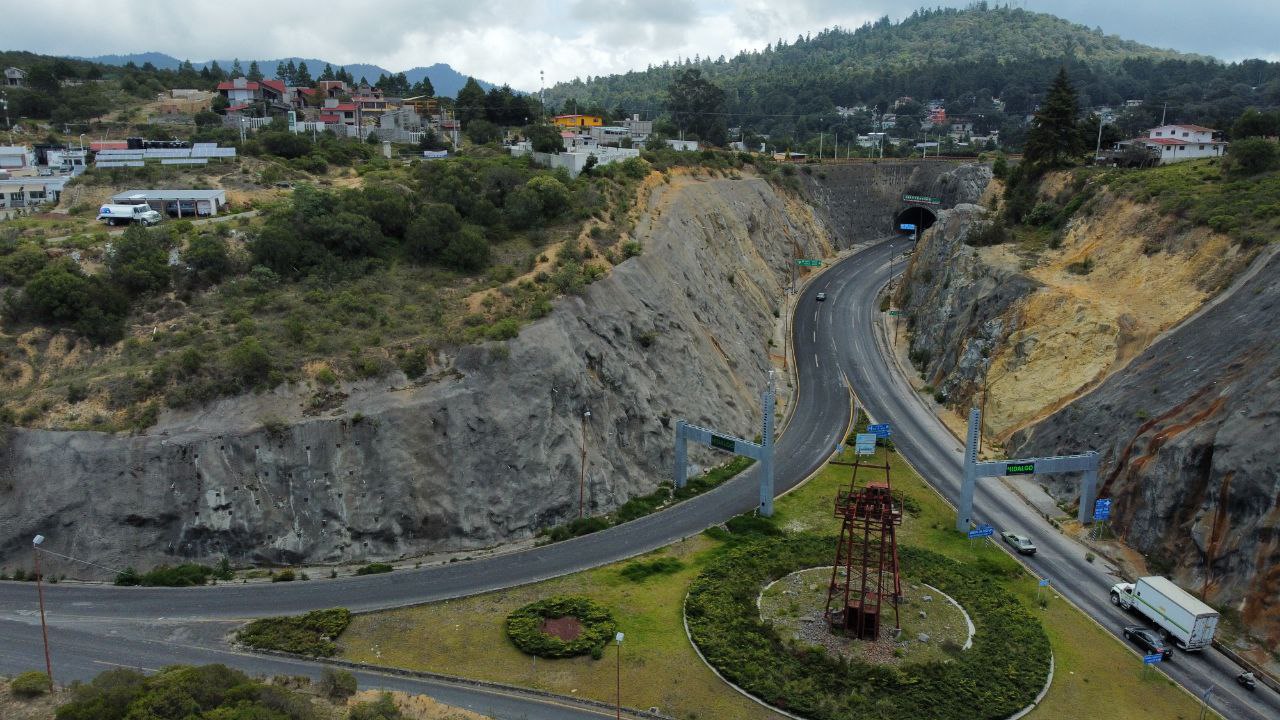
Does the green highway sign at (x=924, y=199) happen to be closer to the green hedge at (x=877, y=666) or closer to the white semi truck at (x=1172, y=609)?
the green hedge at (x=877, y=666)

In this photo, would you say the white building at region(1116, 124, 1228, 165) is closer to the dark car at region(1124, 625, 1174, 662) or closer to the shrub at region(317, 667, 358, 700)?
the dark car at region(1124, 625, 1174, 662)

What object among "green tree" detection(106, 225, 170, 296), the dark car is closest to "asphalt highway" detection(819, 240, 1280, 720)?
the dark car

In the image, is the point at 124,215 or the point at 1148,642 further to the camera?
the point at 124,215

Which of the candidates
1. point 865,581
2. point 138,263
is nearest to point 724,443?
point 865,581

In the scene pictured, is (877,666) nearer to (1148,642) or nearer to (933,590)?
(933,590)

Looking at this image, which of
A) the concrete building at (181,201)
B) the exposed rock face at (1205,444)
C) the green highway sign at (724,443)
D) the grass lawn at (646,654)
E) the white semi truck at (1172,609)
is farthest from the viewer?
the concrete building at (181,201)

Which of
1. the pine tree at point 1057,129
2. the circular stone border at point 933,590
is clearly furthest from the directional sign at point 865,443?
the pine tree at point 1057,129

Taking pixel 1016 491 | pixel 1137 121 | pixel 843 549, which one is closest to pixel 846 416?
pixel 1016 491
